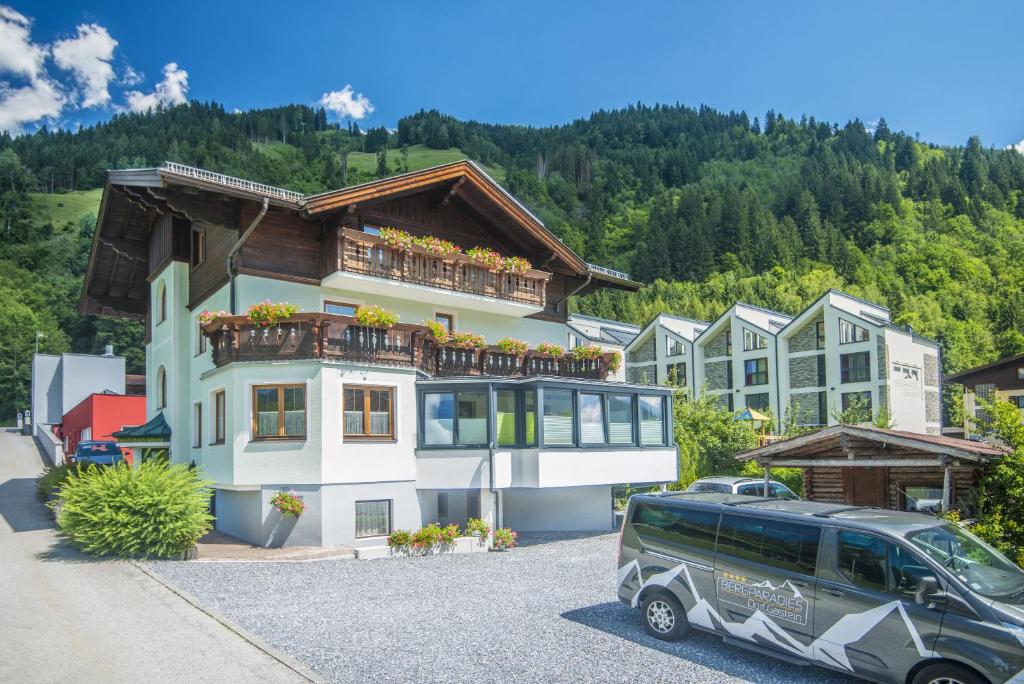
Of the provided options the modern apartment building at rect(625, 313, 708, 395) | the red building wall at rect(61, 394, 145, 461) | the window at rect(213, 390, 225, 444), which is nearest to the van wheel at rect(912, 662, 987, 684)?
the window at rect(213, 390, 225, 444)

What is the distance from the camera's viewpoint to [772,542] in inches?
400

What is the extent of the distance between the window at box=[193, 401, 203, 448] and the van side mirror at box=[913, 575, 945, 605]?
60.9 feet

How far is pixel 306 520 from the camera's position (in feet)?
61.1

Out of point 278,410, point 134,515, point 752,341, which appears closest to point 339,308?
point 278,410

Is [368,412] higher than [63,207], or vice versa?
[63,207]

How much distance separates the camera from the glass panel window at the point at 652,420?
23.0m

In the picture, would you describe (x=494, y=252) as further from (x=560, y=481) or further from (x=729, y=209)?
(x=729, y=209)

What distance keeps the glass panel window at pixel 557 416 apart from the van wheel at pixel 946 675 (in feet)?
41.3

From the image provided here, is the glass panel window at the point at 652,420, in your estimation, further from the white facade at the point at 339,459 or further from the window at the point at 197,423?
the window at the point at 197,423

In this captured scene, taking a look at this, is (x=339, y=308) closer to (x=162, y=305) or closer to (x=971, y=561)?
(x=162, y=305)

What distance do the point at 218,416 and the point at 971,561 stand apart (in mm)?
17129

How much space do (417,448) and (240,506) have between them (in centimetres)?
463

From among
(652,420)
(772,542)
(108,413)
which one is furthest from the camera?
(108,413)

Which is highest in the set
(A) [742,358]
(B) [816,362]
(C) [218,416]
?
(A) [742,358]
